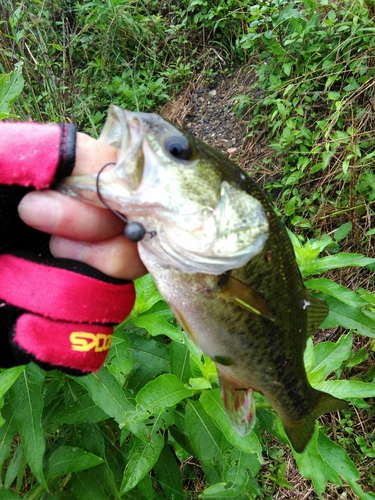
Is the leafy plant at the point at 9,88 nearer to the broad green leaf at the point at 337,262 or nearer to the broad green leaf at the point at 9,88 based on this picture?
the broad green leaf at the point at 9,88

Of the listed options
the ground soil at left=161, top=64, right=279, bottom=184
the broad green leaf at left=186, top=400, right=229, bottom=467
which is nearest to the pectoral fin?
the broad green leaf at left=186, top=400, right=229, bottom=467

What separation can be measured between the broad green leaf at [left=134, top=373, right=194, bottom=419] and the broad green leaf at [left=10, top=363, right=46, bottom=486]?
40 centimetres

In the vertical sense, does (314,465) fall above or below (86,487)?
above

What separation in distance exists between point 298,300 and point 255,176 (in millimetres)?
2861

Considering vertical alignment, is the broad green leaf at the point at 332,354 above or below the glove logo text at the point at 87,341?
below

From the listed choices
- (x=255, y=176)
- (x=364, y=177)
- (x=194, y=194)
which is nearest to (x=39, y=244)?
(x=194, y=194)

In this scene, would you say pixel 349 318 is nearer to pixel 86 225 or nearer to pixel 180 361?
pixel 180 361

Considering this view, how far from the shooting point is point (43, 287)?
1290mm

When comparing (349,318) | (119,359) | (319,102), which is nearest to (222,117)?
(319,102)

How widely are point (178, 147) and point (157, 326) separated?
731 millimetres

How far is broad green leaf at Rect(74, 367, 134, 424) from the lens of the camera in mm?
1718

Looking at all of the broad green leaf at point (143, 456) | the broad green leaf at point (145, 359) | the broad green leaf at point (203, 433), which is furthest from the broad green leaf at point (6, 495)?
the broad green leaf at point (203, 433)

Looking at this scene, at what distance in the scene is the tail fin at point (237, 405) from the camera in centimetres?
158

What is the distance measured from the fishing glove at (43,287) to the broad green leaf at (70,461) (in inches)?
25.3
